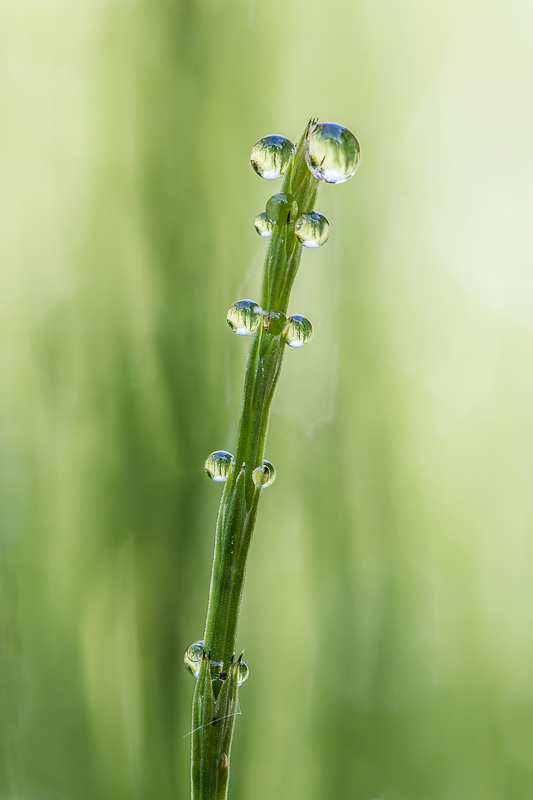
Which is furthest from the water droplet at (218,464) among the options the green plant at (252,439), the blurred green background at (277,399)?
the blurred green background at (277,399)

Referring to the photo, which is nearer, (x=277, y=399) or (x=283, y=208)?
(x=283, y=208)

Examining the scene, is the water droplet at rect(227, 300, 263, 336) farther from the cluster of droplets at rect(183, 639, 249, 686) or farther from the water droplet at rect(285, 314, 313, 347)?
the cluster of droplets at rect(183, 639, 249, 686)

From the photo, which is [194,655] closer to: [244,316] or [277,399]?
[244,316]

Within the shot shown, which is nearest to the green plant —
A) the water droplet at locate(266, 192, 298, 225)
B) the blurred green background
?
the water droplet at locate(266, 192, 298, 225)

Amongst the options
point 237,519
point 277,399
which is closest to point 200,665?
→ point 237,519

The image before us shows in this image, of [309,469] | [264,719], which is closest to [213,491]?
[309,469]

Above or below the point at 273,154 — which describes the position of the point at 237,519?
below
